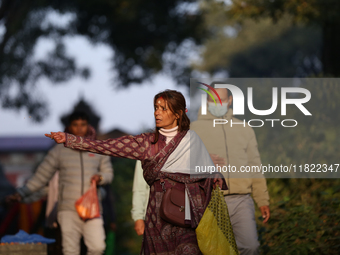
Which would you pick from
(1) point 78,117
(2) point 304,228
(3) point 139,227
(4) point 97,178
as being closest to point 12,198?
(4) point 97,178

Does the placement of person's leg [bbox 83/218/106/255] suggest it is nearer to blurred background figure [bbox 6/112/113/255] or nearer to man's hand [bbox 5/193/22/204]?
blurred background figure [bbox 6/112/113/255]

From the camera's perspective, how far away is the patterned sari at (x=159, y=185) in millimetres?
4973

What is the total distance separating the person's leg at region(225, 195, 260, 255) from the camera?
20.3 feet

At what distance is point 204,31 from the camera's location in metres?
19.6

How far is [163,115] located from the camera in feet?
16.8

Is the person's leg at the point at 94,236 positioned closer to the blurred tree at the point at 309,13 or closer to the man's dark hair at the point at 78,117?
the man's dark hair at the point at 78,117

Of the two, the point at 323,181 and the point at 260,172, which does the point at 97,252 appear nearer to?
the point at 260,172

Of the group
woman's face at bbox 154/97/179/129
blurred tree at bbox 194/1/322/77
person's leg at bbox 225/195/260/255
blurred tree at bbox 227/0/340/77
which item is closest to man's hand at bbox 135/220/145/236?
person's leg at bbox 225/195/260/255

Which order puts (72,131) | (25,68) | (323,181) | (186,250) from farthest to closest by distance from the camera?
(25,68)
(323,181)
(72,131)
(186,250)

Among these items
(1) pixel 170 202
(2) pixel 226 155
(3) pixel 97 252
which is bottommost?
(3) pixel 97 252

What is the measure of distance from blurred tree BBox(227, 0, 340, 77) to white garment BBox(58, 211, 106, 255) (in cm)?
621

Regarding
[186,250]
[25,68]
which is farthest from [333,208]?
[25,68]

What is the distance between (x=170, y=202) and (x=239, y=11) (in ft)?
26.3

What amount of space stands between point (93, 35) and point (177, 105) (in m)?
14.0
